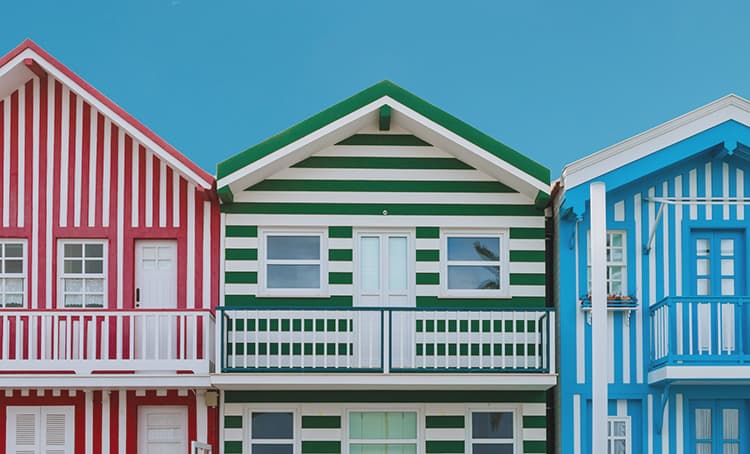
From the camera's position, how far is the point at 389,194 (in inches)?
757

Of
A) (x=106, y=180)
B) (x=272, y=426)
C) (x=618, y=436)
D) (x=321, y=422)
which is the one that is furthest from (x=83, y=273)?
(x=618, y=436)

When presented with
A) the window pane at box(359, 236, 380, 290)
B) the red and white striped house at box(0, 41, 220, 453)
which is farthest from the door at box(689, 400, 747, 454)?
the red and white striped house at box(0, 41, 220, 453)

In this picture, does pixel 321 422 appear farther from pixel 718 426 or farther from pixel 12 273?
pixel 718 426

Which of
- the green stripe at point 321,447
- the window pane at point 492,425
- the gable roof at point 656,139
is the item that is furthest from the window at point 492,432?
the gable roof at point 656,139

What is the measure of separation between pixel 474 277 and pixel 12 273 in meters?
7.63

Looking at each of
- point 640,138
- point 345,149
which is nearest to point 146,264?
point 345,149

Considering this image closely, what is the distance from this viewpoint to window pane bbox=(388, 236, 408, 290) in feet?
63.2

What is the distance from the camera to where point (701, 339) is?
18438 mm

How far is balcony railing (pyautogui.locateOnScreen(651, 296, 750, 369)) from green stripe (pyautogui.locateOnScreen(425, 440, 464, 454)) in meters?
3.43

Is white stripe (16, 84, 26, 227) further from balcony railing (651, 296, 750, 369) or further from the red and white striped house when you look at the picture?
balcony railing (651, 296, 750, 369)

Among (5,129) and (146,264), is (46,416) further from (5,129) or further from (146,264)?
(5,129)

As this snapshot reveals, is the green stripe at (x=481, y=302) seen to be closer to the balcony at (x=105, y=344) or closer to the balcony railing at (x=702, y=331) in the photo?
the balcony railing at (x=702, y=331)

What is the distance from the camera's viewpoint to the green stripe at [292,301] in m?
19.0

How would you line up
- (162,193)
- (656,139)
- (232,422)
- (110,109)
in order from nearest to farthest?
(110,109) → (656,139) → (232,422) → (162,193)
